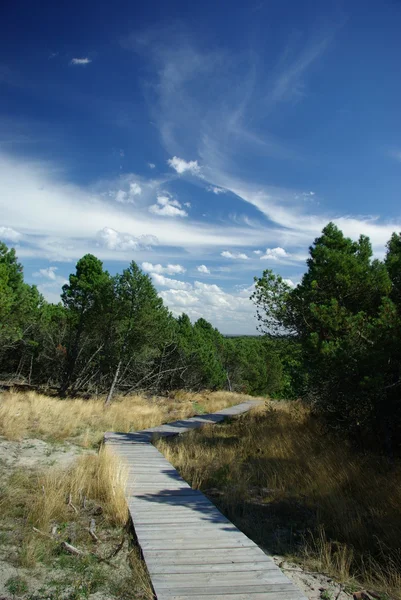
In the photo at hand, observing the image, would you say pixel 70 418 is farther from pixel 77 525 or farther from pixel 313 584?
pixel 313 584

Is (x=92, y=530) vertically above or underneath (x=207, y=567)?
underneath

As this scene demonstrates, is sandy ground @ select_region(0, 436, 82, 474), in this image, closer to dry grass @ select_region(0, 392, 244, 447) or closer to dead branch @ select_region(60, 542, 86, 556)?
dry grass @ select_region(0, 392, 244, 447)

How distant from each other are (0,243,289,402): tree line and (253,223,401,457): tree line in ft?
8.50

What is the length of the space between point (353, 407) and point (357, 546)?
3.38 metres

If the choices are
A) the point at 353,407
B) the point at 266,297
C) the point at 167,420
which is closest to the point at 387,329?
the point at 353,407

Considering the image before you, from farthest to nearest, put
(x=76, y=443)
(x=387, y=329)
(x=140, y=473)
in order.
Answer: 1. (x=76, y=443)
2. (x=140, y=473)
3. (x=387, y=329)

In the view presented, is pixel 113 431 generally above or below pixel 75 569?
below

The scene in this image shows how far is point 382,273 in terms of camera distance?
327 inches

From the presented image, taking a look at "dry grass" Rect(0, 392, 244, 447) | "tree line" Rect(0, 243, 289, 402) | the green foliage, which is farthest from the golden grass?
"tree line" Rect(0, 243, 289, 402)

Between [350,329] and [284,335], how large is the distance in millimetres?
3616

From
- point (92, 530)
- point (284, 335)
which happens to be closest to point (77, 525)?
point (92, 530)

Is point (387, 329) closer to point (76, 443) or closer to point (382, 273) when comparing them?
point (382, 273)

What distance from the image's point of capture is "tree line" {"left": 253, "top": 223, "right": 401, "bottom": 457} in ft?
20.5

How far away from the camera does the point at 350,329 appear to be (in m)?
7.30
